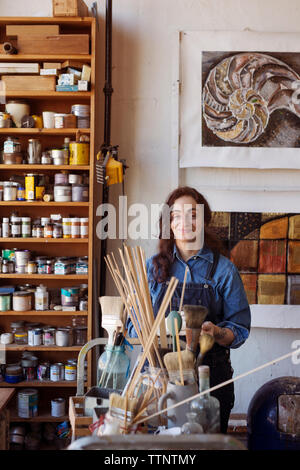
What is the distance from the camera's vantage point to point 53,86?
3234 millimetres

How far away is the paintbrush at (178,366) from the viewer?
138 cm

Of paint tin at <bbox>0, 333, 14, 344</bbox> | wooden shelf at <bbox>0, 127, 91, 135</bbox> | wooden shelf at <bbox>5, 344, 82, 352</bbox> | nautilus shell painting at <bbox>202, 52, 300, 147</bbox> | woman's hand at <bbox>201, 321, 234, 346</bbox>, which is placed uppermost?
nautilus shell painting at <bbox>202, 52, 300, 147</bbox>

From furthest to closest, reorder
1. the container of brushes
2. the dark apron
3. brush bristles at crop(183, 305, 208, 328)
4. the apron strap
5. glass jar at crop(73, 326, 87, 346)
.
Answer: glass jar at crop(73, 326, 87, 346), the apron strap, the dark apron, brush bristles at crop(183, 305, 208, 328), the container of brushes

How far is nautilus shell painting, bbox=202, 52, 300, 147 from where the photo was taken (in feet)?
11.1

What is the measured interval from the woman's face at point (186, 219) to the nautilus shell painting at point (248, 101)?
4.00 ft

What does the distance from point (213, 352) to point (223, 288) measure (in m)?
0.28

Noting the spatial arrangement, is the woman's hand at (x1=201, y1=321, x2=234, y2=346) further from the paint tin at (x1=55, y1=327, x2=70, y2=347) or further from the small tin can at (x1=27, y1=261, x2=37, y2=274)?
the small tin can at (x1=27, y1=261, x2=37, y2=274)

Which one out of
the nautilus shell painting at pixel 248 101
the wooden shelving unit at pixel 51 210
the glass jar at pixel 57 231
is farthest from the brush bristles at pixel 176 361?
the nautilus shell painting at pixel 248 101

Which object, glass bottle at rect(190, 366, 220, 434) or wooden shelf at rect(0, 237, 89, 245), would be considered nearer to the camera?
glass bottle at rect(190, 366, 220, 434)

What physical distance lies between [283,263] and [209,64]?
55.3 inches

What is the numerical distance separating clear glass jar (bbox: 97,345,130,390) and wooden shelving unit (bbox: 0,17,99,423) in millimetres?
1611

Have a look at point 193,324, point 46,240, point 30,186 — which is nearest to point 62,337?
point 46,240

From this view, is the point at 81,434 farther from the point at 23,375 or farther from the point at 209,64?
the point at 209,64

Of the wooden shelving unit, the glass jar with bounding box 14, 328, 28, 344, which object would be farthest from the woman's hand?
the glass jar with bounding box 14, 328, 28, 344
